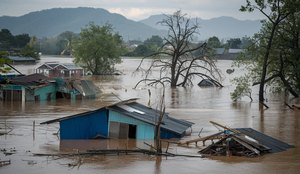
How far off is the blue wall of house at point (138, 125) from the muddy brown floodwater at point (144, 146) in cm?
68

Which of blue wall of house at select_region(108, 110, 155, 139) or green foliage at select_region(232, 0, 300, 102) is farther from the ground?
green foliage at select_region(232, 0, 300, 102)

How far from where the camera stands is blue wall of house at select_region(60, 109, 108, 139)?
952 inches

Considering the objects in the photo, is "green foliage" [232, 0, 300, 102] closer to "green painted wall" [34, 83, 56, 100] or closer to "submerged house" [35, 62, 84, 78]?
"green painted wall" [34, 83, 56, 100]

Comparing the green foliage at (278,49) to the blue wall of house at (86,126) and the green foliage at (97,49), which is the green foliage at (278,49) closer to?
the blue wall of house at (86,126)

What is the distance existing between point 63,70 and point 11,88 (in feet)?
82.7

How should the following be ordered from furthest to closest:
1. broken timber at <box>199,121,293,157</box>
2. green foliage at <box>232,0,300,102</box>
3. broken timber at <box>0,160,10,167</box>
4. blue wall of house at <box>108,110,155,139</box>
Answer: green foliage at <box>232,0,300,102</box>
blue wall of house at <box>108,110,155,139</box>
broken timber at <box>199,121,293,157</box>
broken timber at <box>0,160,10,167</box>

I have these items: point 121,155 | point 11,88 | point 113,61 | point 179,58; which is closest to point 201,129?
point 121,155

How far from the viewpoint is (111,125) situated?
80.1 ft

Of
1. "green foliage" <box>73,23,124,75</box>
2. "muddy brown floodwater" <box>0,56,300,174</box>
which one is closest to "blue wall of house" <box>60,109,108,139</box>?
"muddy brown floodwater" <box>0,56,300,174</box>

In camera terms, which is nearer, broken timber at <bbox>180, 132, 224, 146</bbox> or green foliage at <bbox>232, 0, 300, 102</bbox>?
broken timber at <bbox>180, 132, 224, 146</bbox>

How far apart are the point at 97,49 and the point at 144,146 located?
56.1m

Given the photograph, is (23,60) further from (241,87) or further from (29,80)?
(241,87)

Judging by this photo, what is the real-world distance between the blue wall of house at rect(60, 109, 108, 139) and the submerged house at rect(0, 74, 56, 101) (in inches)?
794

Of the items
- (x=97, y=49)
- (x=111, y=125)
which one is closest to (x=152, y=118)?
(x=111, y=125)
